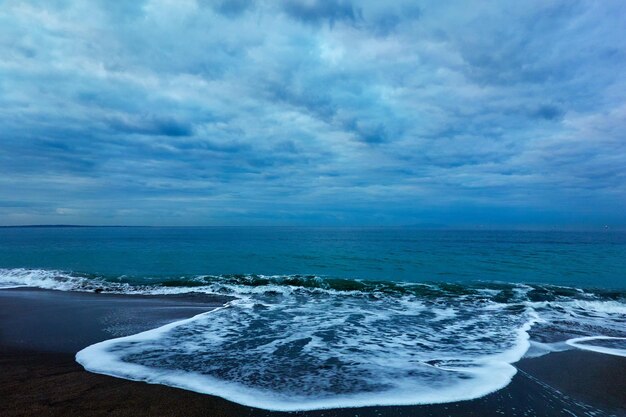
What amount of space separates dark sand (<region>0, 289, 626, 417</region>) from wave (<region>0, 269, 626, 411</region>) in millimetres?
300

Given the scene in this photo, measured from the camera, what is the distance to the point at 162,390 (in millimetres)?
6414

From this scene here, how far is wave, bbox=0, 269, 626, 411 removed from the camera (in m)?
6.70

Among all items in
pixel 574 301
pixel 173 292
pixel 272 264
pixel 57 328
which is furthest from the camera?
pixel 272 264

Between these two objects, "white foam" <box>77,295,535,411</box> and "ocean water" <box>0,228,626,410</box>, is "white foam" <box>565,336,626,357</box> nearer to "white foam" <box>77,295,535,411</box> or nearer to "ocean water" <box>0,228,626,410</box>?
"ocean water" <box>0,228,626,410</box>

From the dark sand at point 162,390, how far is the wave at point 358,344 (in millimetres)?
300

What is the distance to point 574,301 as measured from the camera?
1722 cm

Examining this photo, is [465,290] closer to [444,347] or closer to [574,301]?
[574,301]

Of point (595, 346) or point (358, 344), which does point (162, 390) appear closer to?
point (358, 344)

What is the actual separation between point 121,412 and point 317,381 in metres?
3.36

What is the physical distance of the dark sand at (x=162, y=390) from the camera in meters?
5.71

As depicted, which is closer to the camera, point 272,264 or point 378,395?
point 378,395

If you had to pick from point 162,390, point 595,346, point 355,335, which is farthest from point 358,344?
point 595,346

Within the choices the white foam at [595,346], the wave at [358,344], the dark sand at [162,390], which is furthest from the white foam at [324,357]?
the white foam at [595,346]

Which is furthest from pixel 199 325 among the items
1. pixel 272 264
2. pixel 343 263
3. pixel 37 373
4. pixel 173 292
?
pixel 343 263
